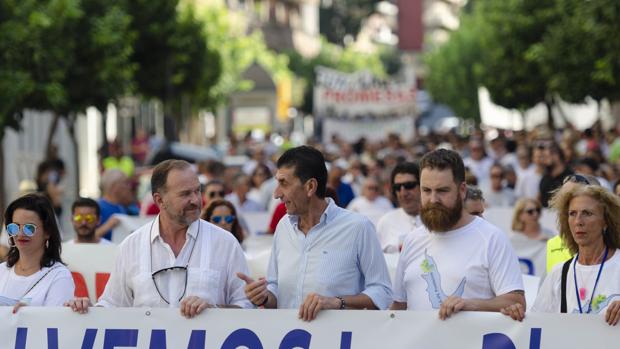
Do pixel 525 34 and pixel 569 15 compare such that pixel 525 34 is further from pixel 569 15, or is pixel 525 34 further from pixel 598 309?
pixel 598 309

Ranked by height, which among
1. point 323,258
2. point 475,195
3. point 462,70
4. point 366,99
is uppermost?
point 462,70

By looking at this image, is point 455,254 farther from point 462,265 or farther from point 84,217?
point 84,217

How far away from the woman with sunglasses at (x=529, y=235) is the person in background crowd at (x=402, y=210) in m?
1.91

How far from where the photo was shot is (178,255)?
23.9 feet

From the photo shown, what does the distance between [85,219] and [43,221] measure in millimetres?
3858

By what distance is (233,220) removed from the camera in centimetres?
1091

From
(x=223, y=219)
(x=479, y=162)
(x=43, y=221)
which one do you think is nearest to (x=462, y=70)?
(x=479, y=162)

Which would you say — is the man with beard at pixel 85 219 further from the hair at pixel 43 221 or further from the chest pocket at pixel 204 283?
the chest pocket at pixel 204 283

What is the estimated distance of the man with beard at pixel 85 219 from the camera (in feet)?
37.7

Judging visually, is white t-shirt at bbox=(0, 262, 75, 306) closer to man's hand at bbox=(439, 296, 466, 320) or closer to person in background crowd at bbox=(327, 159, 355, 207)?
man's hand at bbox=(439, 296, 466, 320)

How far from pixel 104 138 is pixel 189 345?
27223mm

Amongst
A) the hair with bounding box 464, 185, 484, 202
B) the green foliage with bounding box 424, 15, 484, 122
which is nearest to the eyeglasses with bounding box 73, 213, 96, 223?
the hair with bounding box 464, 185, 484, 202

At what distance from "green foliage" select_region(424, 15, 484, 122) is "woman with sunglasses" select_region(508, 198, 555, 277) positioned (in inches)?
2341

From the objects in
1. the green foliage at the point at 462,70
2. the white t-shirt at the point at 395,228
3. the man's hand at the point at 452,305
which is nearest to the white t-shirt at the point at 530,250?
the white t-shirt at the point at 395,228
